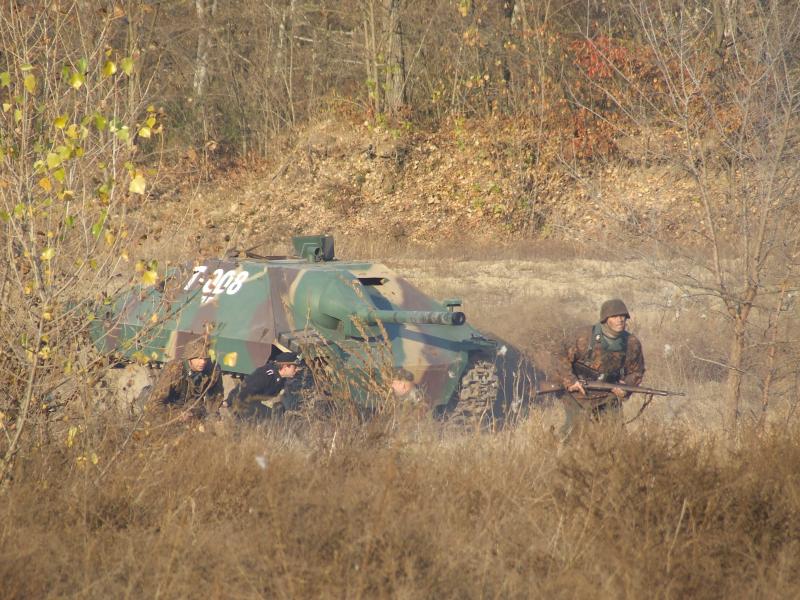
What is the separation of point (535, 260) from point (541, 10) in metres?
9.17

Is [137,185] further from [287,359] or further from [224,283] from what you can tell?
[224,283]

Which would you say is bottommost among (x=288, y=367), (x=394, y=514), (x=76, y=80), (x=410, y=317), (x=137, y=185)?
(x=394, y=514)

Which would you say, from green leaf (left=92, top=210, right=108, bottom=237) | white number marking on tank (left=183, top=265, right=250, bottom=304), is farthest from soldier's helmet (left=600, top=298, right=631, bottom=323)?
green leaf (left=92, top=210, right=108, bottom=237)

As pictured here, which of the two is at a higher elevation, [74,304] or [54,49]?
[54,49]

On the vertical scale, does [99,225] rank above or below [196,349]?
above

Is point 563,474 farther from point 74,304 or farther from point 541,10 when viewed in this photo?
point 541,10

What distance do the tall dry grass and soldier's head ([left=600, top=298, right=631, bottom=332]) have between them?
183cm

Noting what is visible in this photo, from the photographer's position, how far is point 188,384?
8109 millimetres

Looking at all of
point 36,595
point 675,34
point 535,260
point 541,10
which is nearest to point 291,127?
point 541,10

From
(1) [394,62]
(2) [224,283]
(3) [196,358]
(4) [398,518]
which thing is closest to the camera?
(4) [398,518]

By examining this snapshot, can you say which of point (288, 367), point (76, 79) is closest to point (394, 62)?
point (288, 367)

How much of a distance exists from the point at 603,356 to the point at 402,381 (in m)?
1.59

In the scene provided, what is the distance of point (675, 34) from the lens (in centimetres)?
855

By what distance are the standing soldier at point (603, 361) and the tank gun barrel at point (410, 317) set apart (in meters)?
1.01
